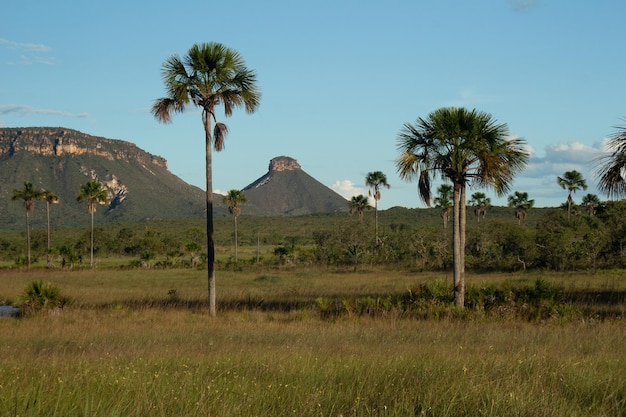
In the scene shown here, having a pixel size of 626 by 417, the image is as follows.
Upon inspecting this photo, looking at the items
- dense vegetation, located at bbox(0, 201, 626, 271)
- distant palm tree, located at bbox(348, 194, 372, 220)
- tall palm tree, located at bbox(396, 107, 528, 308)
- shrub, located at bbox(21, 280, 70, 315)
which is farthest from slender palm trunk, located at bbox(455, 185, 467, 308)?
distant palm tree, located at bbox(348, 194, 372, 220)

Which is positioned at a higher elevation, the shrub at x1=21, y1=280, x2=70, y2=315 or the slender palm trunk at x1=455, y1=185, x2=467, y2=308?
the slender palm trunk at x1=455, y1=185, x2=467, y2=308

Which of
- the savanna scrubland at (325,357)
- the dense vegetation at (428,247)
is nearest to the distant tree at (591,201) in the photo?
the dense vegetation at (428,247)

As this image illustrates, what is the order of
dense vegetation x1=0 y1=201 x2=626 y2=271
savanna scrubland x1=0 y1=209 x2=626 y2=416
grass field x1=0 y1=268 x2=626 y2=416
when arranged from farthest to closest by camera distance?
dense vegetation x1=0 y1=201 x2=626 y2=271, savanna scrubland x1=0 y1=209 x2=626 y2=416, grass field x1=0 y1=268 x2=626 y2=416

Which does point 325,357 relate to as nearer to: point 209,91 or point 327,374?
point 327,374

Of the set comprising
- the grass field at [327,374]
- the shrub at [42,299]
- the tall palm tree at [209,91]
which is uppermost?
the tall palm tree at [209,91]

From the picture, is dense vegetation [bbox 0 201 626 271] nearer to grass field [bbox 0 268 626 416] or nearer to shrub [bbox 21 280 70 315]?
shrub [bbox 21 280 70 315]

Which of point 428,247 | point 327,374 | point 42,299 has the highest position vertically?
point 327,374

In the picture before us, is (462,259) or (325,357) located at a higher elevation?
(462,259)

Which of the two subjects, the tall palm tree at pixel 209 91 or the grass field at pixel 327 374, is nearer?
the grass field at pixel 327 374

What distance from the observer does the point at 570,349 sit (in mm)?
10820

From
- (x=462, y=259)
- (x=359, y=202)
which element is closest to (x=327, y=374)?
(x=462, y=259)

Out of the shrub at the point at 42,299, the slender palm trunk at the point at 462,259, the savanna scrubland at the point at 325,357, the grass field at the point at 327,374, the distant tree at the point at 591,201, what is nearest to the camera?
the grass field at the point at 327,374

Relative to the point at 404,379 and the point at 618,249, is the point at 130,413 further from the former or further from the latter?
the point at 618,249

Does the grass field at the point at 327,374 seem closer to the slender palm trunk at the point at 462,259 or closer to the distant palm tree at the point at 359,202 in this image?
the slender palm trunk at the point at 462,259
